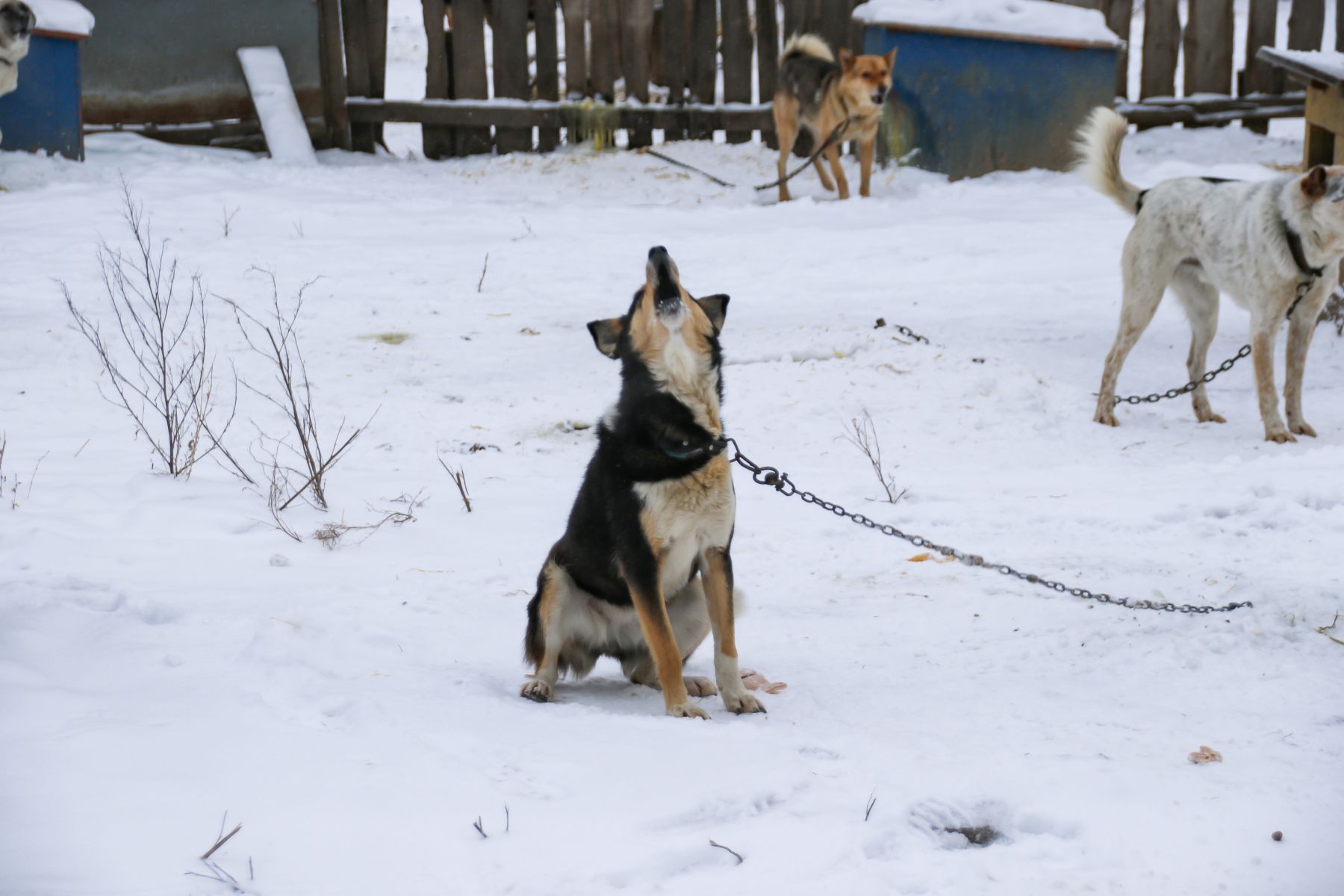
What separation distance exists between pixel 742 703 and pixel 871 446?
125 inches

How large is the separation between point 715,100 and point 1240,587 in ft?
35.2

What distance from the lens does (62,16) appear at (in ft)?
36.1

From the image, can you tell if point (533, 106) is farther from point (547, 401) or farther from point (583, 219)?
point (547, 401)

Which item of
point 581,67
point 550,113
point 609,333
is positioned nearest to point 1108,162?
point 609,333

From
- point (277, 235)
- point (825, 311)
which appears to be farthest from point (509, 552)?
point (277, 235)

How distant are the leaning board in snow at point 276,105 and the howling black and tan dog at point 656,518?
10.2 m

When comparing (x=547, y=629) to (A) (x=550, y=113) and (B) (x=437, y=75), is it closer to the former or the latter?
(A) (x=550, y=113)

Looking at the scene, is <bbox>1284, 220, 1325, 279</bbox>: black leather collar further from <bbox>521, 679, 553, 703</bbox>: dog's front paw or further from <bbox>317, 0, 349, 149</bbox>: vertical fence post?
<bbox>317, 0, 349, 149</bbox>: vertical fence post

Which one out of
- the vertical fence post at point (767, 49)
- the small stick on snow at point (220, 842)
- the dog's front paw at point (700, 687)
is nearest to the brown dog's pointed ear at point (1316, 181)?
the dog's front paw at point (700, 687)

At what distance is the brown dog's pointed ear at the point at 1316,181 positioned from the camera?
6336mm

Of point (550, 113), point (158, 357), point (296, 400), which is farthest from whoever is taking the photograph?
point (550, 113)

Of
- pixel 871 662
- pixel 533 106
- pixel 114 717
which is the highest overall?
pixel 533 106

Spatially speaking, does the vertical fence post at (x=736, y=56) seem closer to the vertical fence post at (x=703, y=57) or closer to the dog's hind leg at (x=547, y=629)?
the vertical fence post at (x=703, y=57)

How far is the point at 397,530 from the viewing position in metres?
5.12
